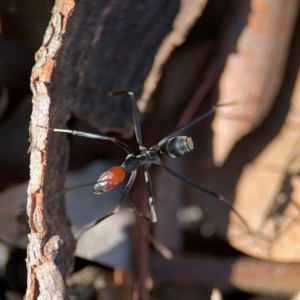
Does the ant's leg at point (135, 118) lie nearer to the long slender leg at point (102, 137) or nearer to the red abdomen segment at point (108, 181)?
the long slender leg at point (102, 137)

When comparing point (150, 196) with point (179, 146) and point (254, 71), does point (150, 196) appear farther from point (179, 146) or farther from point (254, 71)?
point (254, 71)

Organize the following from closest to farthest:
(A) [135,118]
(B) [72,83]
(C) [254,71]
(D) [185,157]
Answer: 1. (B) [72,83]
2. (C) [254,71]
3. (A) [135,118]
4. (D) [185,157]

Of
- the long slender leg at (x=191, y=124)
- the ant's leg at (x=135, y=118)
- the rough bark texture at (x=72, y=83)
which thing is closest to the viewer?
the rough bark texture at (x=72, y=83)

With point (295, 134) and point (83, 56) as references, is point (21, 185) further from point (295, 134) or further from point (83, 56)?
point (295, 134)

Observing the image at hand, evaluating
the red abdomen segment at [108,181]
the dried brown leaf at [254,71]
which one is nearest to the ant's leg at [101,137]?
the red abdomen segment at [108,181]

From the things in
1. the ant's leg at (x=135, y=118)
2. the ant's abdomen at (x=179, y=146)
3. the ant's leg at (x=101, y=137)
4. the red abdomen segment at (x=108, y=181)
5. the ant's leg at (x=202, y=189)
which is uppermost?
the ant's leg at (x=135, y=118)

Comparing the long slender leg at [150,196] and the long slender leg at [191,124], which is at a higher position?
the long slender leg at [191,124]

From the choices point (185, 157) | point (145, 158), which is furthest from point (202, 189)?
point (145, 158)

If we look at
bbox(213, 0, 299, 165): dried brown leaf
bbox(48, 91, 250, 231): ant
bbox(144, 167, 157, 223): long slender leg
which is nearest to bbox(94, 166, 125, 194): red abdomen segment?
bbox(48, 91, 250, 231): ant
